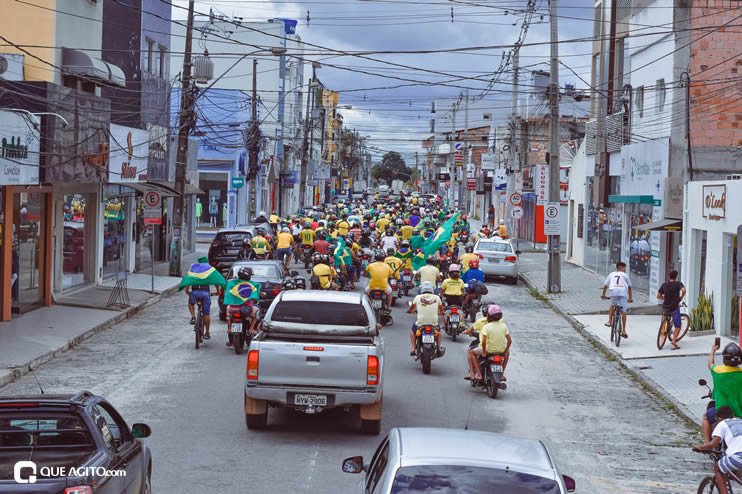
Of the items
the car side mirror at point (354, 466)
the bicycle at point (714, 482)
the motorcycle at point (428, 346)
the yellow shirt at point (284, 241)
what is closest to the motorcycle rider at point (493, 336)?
the motorcycle at point (428, 346)

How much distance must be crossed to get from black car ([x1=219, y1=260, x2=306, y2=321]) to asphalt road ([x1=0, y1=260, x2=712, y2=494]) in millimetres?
1199

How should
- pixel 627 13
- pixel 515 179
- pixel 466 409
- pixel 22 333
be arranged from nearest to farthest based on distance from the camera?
pixel 466 409 → pixel 22 333 → pixel 627 13 → pixel 515 179

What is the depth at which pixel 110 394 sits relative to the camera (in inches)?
581

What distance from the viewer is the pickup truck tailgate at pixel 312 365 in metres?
11.8

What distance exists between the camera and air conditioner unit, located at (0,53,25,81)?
2441 cm

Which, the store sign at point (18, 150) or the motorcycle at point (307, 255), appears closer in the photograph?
the store sign at point (18, 150)

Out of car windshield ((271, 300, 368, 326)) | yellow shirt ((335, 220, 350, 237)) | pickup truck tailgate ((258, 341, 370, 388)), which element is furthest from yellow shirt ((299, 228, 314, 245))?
pickup truck tailgate ((258, 341, 370, 388))

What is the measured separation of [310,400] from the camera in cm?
1182

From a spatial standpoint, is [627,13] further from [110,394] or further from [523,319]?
[110,394]

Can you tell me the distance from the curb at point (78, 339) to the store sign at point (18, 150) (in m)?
3.50

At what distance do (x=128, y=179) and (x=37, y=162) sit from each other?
30.3ft

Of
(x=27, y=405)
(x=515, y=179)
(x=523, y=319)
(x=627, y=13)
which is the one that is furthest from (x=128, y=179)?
(x=515, y=179)

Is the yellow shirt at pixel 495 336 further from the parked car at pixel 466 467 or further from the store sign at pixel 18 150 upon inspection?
the store sign at pixel 18 150

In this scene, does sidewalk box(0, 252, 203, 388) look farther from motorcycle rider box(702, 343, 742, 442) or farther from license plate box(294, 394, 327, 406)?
motorcycle rider box(702, 343, 742, 442)
